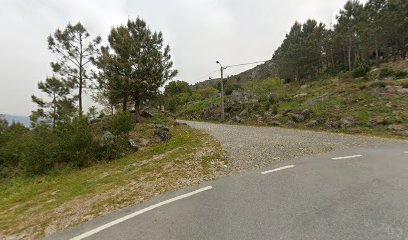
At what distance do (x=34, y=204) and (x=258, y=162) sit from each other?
696 cm

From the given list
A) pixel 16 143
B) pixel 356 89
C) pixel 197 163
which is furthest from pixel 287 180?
pixel 356 89

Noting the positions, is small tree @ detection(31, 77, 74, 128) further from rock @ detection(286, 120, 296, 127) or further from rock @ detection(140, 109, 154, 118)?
rock @ detection(286, 120, 296, 127)

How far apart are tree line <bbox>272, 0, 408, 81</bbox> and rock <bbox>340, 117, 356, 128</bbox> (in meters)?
18.9

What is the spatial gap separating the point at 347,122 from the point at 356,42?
27810 mm

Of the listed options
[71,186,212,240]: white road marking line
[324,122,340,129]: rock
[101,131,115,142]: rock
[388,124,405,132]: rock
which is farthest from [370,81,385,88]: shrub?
[101,131,115,142]: rock

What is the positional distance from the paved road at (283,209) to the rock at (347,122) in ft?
31.0

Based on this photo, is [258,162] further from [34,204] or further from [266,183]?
[34,204]

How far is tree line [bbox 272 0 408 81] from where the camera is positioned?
109 feet

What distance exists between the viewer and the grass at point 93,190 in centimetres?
493

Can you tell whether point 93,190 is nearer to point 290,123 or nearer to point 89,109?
point 89,109

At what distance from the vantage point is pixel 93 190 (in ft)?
22.0

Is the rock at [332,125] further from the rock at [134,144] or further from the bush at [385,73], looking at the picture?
the bush at [385,73]

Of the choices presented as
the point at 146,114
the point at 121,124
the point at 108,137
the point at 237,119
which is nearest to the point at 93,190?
the point at 108,137

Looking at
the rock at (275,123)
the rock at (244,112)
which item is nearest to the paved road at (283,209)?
the rock at (275,123)
